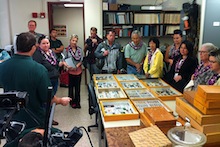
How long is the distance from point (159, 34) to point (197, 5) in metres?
1.63

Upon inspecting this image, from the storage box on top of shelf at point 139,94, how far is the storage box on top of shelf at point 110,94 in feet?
0.24

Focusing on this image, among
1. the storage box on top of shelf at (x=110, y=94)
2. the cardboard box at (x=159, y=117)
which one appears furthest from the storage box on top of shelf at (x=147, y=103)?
the cardboard box at (x=159, y=117)

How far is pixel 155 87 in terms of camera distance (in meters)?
2.80

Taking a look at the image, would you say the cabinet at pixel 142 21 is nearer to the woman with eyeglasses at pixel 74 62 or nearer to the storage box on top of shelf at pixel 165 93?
the woman with eyeglasses at pixel 74 62

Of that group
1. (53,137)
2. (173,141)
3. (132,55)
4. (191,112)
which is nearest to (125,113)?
(191,112)

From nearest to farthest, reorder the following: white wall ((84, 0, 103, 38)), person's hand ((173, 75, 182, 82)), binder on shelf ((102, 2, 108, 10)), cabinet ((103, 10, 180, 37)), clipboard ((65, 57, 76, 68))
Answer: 1. person's hand ((173, 75, 182, 82))
2. clipboard ((65, 57, 76, 68))
3. white wall ((84, 0, 103, 38))
4. binder on shelf ((102, 2, 108, 10))
5. cabinet ((103, 10, 180, 37))

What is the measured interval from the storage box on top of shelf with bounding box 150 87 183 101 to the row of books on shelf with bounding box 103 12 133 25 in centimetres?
368

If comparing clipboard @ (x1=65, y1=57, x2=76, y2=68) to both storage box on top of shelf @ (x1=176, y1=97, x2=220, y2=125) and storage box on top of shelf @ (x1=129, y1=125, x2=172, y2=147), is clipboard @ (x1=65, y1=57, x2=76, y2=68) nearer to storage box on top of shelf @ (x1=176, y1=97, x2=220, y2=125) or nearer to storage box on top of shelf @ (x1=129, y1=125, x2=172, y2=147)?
storage box on top of shelf @ (x1=176, y1=97, x2=220, y2=125)

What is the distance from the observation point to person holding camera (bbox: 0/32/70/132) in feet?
5.71

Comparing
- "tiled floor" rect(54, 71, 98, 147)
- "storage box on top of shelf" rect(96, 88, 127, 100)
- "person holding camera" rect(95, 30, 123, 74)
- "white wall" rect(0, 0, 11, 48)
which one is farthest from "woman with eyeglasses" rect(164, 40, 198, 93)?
"white wall" rect(0, 0, 11, 48)

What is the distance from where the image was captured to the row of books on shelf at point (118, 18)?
234 inches

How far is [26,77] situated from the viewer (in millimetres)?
1734

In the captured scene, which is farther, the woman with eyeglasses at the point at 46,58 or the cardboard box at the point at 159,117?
the woman with eyeglasses at the point at 46,58

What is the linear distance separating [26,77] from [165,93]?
5.19ft
